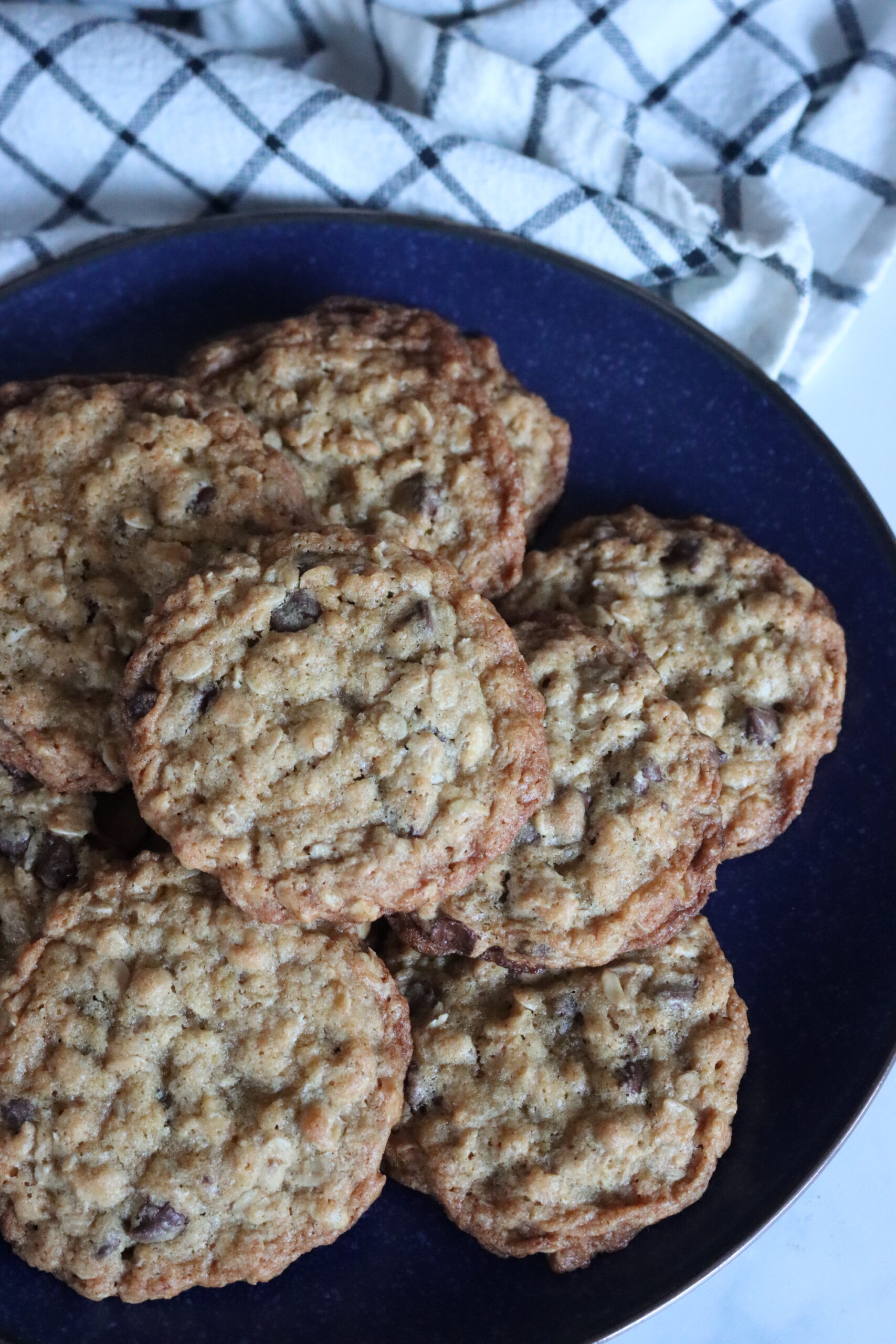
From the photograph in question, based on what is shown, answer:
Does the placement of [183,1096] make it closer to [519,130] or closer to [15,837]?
[15,837]

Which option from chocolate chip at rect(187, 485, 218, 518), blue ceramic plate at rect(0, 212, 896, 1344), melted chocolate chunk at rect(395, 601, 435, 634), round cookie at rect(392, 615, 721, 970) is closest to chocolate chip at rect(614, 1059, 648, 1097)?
round cookie at rect(392, 615, 721, 970)

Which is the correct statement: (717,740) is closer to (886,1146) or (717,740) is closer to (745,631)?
(745,631)

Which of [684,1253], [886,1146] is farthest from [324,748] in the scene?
[886,1146]

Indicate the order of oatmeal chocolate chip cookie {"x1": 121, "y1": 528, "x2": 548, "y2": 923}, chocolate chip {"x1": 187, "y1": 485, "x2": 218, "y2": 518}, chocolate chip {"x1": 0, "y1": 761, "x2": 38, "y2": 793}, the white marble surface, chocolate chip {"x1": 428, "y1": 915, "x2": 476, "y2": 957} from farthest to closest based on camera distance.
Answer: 1. the white marble surface
2. chocolate chip {"x1": 0, "y1": 761, "x2": 38, "y2": 793}
3. chocolate chip {"x1": 187, "y1": 485, "x2": 218, "y2": 518}
4. chocolate chip {"x1": 428, "y1": 915, "x2": 476, "y2": 957}
5. oatmeal chocolate chip cookie {"x1": 121, "y1": 528, "x2": 548, "y2": 923}

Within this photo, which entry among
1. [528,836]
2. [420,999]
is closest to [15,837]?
[420,999]

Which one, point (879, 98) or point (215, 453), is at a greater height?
point (879, 98)

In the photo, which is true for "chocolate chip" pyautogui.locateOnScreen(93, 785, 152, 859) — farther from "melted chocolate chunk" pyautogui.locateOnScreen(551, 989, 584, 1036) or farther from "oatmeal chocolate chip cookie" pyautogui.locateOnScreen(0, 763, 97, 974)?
"melted chocolate chunk" pyautogui.locateOnScreen(551, 989, 584, 1036)
